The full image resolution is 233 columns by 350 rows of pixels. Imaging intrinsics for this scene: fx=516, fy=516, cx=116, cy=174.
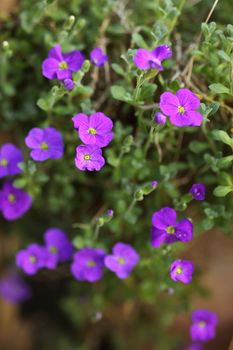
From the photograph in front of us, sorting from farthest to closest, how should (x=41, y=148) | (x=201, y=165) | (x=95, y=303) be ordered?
(x=95, y=303)
(x=201, y=165)
(x=41, y=148)

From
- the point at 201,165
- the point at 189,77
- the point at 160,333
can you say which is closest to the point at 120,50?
the point at 189,77

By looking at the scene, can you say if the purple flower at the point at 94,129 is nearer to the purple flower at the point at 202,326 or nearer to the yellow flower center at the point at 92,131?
the yellow flower center at the point at 92,131

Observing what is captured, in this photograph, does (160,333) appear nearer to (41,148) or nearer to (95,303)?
(95,303)

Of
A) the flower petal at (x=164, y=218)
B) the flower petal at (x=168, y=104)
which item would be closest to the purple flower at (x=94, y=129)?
the flower petal at (x=168, y=104)

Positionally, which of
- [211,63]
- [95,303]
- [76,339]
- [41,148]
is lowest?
[76,339]

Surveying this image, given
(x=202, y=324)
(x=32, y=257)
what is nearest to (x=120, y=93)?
(x=32, y=257)

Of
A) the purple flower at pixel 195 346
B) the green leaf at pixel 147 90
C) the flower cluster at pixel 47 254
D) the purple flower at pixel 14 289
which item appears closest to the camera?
the green leaf at pixel 147 90

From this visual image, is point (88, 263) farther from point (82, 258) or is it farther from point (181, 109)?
point (181, 109)
